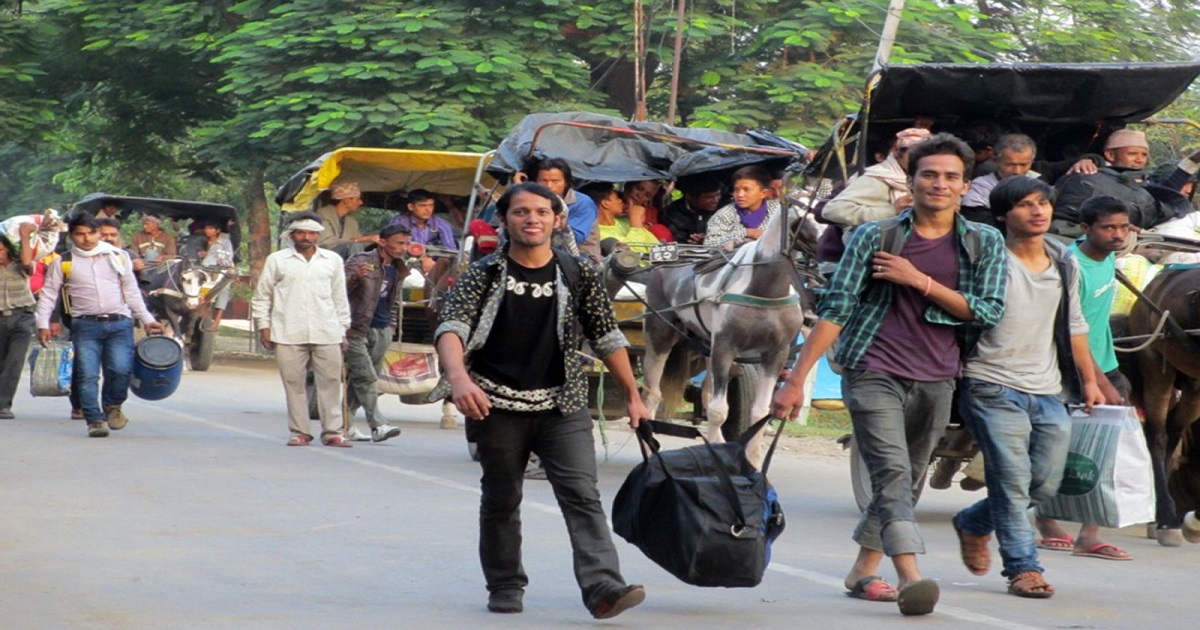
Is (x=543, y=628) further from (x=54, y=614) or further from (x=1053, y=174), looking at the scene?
(x=1053, y=174)

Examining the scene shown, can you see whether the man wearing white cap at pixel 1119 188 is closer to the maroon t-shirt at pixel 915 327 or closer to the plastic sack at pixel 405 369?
the maroon t-shirt at pixel 915 327

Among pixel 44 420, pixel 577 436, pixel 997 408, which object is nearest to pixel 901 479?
pixel 997 408

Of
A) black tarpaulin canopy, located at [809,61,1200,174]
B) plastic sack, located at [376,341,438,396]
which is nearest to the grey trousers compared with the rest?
plastic sack, located at [376,341,438,396]

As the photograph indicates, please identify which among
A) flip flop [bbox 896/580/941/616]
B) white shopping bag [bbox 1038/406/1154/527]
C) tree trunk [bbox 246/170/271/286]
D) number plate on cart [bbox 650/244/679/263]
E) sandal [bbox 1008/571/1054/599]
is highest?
white shopping bag [bbox 1038/406/1154/527]

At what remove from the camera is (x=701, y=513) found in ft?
22.6

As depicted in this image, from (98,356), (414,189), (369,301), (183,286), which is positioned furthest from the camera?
(183,286)

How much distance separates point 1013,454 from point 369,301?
8900mm

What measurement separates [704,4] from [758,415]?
51.9ft

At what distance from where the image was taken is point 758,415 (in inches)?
500

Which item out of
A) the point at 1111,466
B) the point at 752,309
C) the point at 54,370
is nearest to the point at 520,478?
the point at 1111,466

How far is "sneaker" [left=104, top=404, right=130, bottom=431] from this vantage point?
16250mm

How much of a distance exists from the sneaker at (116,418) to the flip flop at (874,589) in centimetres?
1007

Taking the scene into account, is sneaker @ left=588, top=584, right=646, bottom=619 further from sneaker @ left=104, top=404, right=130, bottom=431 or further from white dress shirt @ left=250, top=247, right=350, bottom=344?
sneaker @ left=104, top=404, right=130, bottom=431

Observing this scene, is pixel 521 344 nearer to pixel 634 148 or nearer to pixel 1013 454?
pixel 1013 454
